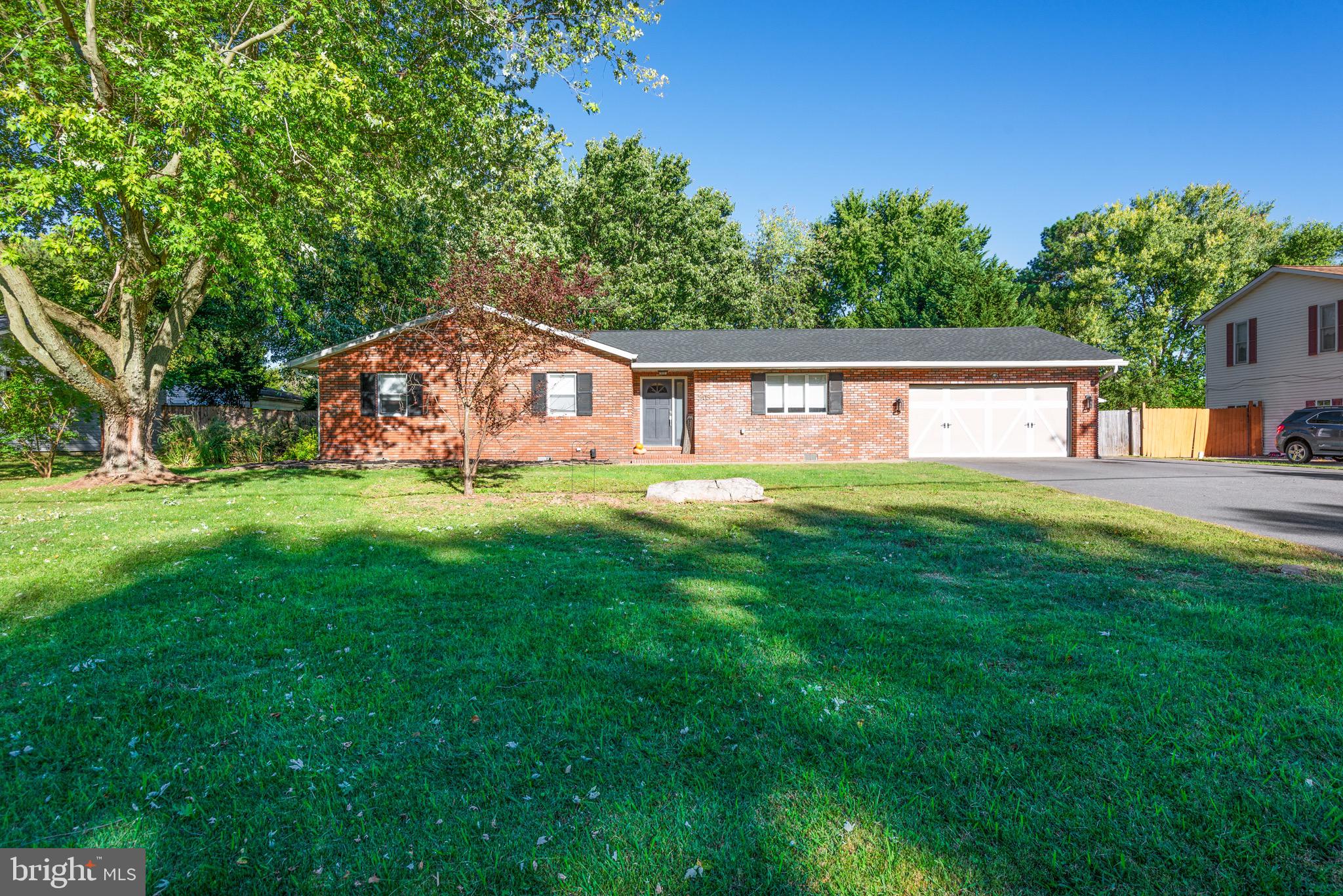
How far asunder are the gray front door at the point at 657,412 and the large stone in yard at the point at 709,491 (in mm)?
10438

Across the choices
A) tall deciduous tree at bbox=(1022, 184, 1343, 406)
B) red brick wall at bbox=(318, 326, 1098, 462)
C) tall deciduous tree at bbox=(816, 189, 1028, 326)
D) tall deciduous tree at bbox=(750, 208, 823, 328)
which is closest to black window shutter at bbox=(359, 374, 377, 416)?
red brick wall at bbox=(318, 326, 1098, 462)

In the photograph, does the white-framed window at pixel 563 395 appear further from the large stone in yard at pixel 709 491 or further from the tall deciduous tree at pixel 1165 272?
the tall deciduous tree at pixel 1165 272

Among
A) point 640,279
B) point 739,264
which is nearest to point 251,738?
point 640,279

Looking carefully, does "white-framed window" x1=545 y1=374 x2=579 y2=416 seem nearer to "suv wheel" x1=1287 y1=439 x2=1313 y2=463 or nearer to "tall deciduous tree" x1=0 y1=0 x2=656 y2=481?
"tall deciduous tree" x1=0 y1=0 x2=656 y2=481

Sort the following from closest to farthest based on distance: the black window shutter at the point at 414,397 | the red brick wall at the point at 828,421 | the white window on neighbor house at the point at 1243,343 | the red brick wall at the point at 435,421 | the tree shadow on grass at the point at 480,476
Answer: the tree shadow on grass at the point at 480,476, the red brick wall at the point at 435,421, the black window shutter at the point at 414,397, the red brick wall at the point at 828,421, the white window on neighbor house at the point at 1243,343

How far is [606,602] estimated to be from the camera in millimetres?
4996

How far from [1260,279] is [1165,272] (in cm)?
1159

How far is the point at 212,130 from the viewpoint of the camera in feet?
32.7

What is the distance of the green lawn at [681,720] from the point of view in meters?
2.18

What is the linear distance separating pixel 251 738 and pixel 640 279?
27453 millimetres

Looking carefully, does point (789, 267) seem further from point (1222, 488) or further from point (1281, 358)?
point (1222, 488)

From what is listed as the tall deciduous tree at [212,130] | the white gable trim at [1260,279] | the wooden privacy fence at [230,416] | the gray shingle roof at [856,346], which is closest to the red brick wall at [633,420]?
the gray shingle roof at [856,346]

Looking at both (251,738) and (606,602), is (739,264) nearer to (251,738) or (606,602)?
(606,602)

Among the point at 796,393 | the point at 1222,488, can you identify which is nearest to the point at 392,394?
the point at 796,393
